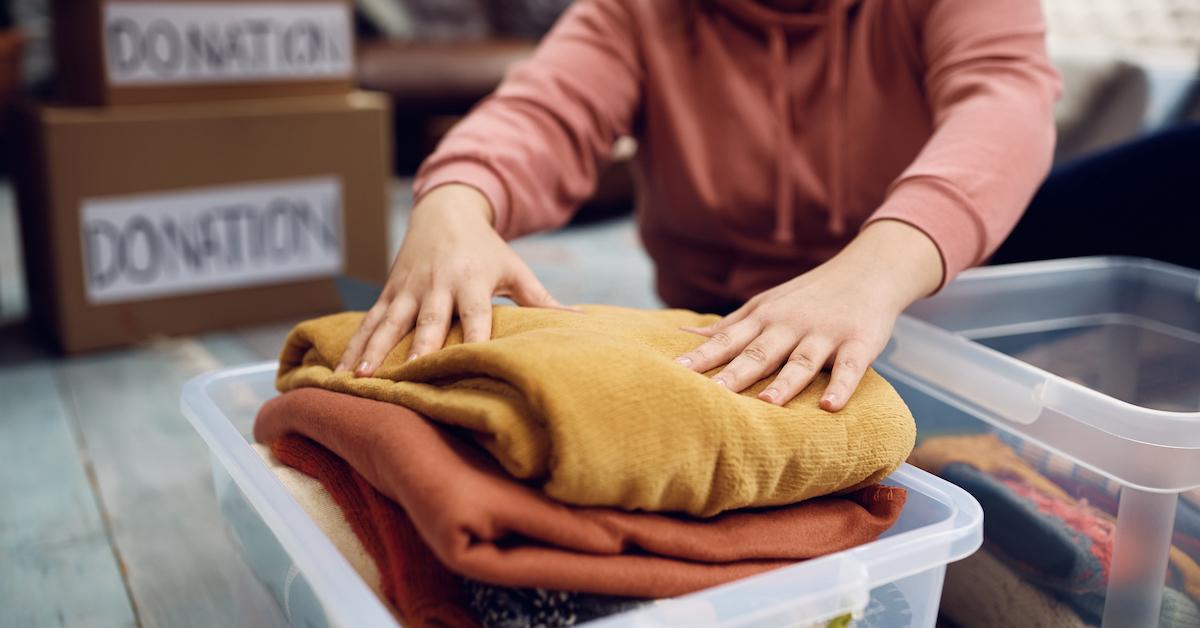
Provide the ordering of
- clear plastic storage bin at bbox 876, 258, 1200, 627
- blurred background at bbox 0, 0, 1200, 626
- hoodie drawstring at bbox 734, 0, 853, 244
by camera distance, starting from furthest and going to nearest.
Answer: blurred background at bbox 0, 0, 1200, 626 < hoodie drawstring at bbox 734, 0, 853, 244 < clear plastic storage bin at bbox 876, 258, 1200, 627

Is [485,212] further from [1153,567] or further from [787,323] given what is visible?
[1153,567]

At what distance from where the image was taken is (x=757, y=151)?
75 cm

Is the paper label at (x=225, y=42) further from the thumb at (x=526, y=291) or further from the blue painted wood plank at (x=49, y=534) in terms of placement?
the thumb at (x=526, y=291)

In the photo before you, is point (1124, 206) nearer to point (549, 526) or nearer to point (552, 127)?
point (552, 127)

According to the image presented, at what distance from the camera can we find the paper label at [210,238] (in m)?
1.15

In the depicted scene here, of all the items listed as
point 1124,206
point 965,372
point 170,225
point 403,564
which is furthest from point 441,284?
point 170,225

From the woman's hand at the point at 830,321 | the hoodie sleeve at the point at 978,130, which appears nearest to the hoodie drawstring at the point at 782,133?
the hoodie sleeve at the point at 978,130

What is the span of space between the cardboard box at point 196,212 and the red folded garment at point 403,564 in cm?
89

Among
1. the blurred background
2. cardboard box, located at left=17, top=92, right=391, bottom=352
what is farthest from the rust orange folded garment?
cardboard box, located at left=17, top=92, right=391, bottom=352

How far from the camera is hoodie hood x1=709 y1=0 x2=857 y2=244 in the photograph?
722 mm

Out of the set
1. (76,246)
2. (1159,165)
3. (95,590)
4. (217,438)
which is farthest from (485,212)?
(76,246)

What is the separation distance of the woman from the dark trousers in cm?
21

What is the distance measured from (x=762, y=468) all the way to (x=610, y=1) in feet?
1.70

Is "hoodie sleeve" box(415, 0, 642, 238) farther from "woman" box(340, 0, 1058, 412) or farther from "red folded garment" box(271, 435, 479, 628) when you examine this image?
"red folded garment" box(271, 435, 479, 628)
